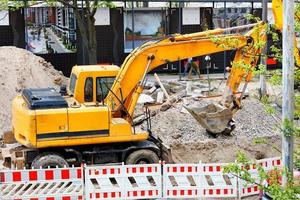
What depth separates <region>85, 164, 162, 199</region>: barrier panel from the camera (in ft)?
44.8

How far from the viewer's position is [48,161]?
15.0 m

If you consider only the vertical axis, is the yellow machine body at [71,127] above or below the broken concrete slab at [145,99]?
above

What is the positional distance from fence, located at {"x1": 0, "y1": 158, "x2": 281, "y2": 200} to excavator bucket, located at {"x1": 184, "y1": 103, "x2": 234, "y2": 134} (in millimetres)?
4667

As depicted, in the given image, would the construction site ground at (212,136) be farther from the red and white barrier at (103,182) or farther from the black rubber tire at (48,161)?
the red and white barrier at (103,182)

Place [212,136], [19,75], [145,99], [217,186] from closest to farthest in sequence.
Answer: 1. [217,186]
2. [212,136]
3. [19,75]
4. [145,99]

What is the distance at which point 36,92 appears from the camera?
52.6 feet

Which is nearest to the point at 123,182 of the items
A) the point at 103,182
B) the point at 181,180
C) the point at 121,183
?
the point at 121,183

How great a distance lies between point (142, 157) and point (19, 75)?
341 inches

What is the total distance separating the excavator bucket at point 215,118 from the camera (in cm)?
1867

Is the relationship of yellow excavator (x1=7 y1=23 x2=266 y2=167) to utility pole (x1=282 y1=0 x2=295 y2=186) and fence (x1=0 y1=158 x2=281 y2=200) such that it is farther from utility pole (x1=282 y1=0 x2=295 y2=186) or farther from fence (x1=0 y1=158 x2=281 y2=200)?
utility pole (x1=282 y1=0 x2=295 y2=186)

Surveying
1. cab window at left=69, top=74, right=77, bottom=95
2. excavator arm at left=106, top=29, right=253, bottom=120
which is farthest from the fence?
cab window at left=69, top=74, right=77, bottom=95

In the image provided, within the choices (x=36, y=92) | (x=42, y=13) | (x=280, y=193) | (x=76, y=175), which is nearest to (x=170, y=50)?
(x=36, y=92)

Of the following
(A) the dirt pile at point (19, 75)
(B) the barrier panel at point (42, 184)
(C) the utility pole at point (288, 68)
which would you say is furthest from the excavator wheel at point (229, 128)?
(C) the utility pole at point (288, 68)

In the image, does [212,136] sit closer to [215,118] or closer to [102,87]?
[215,118]
